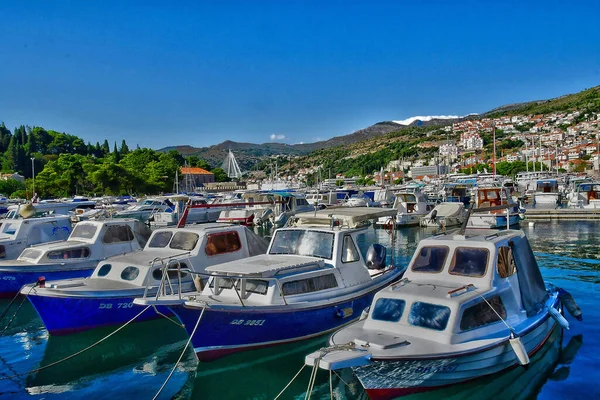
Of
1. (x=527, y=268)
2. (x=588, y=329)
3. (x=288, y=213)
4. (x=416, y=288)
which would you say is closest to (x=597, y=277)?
(x=588, y=329)

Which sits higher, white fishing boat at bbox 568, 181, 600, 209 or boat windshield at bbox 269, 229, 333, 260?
boat windshield at bbox 269, 229, 333, 260

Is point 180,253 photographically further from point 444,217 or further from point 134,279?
point 444,217

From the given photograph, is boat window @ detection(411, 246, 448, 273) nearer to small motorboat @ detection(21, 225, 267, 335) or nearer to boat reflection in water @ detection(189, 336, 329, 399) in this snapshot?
boat reflection in water @ detection(189, 336, 329, 399)

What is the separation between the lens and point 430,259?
11.5 m

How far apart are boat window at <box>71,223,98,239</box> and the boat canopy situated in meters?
15.1

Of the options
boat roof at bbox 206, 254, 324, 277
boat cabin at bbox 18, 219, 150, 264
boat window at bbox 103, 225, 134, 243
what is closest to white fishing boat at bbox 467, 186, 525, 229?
boat cabin at bbox 18, 219, 150, 264

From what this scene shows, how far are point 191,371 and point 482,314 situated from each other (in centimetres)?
664

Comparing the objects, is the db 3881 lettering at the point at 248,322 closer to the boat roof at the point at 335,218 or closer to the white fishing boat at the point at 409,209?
the boat roof at the point at 335,218

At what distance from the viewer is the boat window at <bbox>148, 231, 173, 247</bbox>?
16.5m

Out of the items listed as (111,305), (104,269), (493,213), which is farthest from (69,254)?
(493,213)

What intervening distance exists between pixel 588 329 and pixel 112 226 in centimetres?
1654

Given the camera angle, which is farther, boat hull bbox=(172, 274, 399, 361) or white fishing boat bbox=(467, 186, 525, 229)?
white fishing boat bbox=(467, 186, 525, 229)

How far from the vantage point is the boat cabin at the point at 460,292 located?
916 centimetres

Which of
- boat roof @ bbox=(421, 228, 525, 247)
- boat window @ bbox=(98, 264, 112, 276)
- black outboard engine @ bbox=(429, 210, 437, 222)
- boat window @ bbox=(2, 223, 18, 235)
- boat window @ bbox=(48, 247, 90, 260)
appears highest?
boat roof @ bbox=(421, 228, 525, 247)
